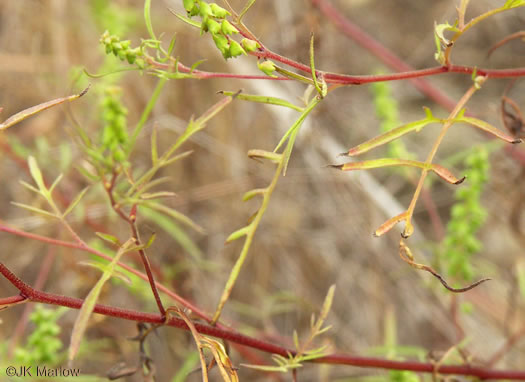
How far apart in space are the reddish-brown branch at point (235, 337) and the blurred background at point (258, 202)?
87 cm

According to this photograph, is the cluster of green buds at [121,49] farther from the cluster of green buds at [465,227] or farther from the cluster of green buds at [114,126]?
the cluster of green buds at [465,227]

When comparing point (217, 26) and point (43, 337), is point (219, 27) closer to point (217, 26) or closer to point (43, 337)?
point (217, 26)

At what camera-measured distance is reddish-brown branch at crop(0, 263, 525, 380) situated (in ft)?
2.52

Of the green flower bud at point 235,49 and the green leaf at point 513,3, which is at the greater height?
the green leaf at point 513,3

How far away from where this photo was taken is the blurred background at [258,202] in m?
2.21

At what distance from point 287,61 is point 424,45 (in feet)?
9.00

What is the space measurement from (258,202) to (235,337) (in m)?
1.79

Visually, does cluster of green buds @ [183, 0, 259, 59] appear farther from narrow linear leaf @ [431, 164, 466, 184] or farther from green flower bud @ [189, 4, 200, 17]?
narrow linear leaf @ [431, 164, 466, 184]

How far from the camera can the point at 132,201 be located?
2.95ft

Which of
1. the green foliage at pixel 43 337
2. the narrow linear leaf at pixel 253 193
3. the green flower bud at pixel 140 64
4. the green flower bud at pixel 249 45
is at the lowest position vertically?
the green foliage at pixel 43 337

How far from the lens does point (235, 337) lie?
0.94 m

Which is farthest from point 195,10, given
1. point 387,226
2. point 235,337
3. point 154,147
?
point 235,337

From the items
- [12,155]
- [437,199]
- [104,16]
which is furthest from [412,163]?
[437,199]

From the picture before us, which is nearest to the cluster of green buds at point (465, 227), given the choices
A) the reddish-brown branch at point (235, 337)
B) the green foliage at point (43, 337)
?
the reddish-brown branch at point (235, 337)
